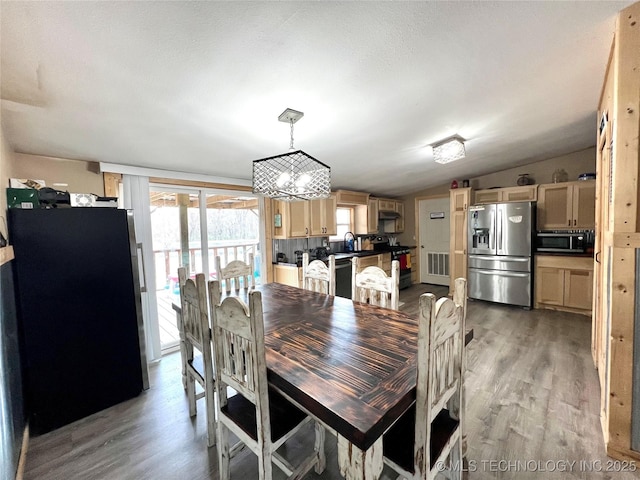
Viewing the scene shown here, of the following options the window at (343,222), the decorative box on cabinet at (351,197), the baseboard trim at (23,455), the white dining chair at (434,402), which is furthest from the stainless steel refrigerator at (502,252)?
the baseboard trim at (23,455)

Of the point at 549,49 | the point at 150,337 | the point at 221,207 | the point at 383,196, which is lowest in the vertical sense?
the point at 150,337

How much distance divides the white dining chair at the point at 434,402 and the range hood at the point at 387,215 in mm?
4686

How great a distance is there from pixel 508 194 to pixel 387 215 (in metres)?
2.25

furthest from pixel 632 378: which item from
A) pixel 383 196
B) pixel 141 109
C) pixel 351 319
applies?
pixel 383 196

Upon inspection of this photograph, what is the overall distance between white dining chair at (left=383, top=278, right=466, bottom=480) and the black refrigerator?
217 cm

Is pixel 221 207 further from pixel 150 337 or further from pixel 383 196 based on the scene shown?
pixel 383 196

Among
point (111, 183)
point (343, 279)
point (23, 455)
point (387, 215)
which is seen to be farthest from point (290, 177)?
point (387, 215)

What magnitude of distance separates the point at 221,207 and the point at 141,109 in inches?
72.9

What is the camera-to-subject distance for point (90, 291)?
2.01m

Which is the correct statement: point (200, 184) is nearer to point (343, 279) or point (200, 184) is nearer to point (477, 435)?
point (343, 279)

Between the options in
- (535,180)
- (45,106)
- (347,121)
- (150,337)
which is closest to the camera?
(45,106)

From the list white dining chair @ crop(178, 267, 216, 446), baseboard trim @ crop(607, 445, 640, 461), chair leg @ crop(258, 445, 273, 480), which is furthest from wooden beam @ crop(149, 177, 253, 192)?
baseboard trim @ crop(607, 445, 640, 461)

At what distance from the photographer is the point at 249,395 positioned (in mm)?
1188

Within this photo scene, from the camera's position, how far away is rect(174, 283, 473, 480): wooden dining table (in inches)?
35.1
